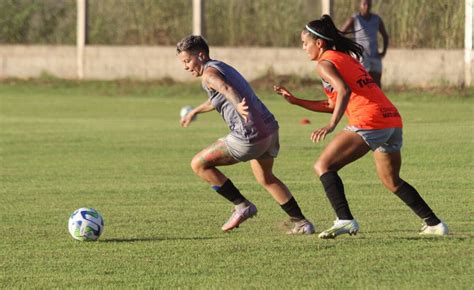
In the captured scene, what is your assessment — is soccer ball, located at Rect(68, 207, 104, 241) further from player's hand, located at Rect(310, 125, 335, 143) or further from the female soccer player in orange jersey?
player's hand, located at Rect(310, 125, 335, 143)

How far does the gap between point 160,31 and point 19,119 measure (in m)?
9.69

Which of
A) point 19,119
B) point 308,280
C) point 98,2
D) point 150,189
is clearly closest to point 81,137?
point 19,119

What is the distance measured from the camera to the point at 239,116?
32.8ft

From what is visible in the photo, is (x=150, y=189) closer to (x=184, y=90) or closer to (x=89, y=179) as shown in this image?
(x=89, y=179)

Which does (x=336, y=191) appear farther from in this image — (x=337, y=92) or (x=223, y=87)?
(x=223, y=87)

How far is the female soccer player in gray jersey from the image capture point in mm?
9938

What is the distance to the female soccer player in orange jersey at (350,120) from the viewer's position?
9367 mm

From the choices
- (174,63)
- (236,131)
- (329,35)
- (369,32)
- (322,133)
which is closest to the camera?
(322,133)

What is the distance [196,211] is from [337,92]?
9.80ft

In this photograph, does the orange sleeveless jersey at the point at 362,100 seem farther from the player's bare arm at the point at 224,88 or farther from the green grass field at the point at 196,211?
the green grass field at the point at 196,211

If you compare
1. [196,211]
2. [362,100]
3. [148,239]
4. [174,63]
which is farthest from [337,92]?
[174,63]

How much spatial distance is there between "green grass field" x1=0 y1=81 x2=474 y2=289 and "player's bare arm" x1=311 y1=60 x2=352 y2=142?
88 cm

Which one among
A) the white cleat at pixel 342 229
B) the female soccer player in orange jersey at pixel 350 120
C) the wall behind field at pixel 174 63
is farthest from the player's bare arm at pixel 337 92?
the wall behind field at pixel 174 63

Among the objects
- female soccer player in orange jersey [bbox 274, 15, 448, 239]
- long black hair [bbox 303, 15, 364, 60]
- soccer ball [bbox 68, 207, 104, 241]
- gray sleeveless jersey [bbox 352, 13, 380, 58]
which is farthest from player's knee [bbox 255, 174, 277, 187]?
gray sleeveless jersey [bbox 352, 13, 380, 58]
